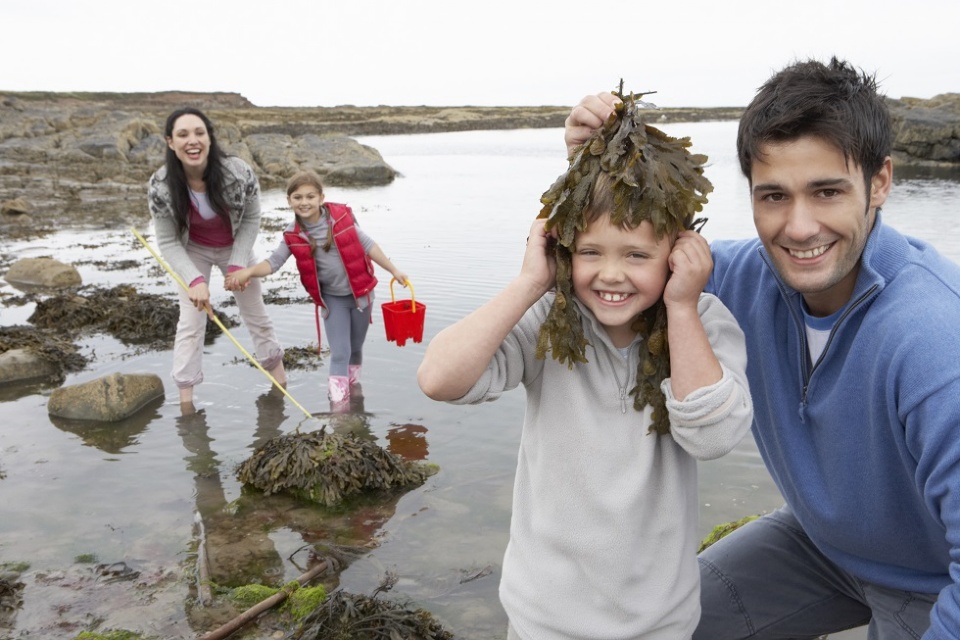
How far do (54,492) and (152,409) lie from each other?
1.58 metres

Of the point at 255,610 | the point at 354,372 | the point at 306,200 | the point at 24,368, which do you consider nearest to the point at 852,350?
the point at 255,610

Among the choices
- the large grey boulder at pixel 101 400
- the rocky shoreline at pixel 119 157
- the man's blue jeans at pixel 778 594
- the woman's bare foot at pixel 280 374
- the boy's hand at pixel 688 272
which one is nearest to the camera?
the boy's hand at pixel 688 272

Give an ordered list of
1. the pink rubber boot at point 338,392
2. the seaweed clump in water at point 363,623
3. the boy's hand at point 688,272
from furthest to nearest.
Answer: the pink rubber boot at point 338,392
the seaweed clump in water at point 363,623
the boy's hand at point 688,272

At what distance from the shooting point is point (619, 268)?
2254 millimetres

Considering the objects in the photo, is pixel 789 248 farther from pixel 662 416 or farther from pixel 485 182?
pixel 485 182

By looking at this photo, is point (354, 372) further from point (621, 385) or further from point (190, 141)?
point (621, 385)

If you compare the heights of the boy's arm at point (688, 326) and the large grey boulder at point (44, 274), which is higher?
the boy's arm at point (688, 326)

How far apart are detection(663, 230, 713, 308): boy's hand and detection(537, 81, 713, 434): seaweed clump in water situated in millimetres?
72

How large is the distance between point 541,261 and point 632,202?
0.32 m

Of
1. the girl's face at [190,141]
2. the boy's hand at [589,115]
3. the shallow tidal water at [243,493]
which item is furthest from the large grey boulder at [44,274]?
the boy's hand at [589,115]

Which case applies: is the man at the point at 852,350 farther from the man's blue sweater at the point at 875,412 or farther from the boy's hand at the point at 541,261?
the boy's hand at the point at 541,261

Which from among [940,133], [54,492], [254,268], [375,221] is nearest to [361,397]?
[254,268]

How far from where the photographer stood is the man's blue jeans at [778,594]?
2.93 metres

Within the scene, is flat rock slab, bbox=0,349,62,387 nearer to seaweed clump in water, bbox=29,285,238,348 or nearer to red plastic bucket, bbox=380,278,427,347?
seaweed clump in water, bbox=29,285,238,348
